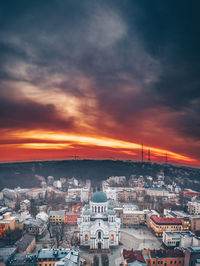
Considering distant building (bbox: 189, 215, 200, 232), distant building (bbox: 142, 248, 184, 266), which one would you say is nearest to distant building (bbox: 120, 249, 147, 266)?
distant building (bbox: 142, 248, 184, 266)

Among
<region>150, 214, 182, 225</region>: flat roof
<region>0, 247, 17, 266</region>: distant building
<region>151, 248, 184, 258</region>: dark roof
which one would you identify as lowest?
<region>0, 247, 17, 266</region>: distant building

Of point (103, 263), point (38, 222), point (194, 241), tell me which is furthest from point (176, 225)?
point (38, 222)

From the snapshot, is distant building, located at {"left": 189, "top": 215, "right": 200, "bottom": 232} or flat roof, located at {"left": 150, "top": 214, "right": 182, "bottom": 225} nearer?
flat roof, located at {"left": 150, "top": 214, "right": 182, "bottom": 225}

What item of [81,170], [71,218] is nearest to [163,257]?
[71,218]

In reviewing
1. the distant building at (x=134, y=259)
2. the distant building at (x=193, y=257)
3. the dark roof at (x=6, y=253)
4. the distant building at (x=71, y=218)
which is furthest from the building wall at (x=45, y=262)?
the distant building at (x=71, y=218)

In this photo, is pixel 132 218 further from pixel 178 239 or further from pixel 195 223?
pixel 178 239

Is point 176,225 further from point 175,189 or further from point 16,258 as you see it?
point 175,189

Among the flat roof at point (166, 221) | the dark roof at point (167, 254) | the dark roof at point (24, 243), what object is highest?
the flat roof at point (166, 221)

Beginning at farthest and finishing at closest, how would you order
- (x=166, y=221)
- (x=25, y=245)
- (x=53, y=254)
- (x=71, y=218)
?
1. (x=71, y=218)
2. (x=166, y=221)
3. (x=25, y=245)
4. (x=53, y=254)

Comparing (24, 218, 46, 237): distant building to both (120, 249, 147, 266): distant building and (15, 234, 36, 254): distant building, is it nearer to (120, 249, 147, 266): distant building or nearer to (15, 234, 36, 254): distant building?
(15, 234, 36, 254): distant building

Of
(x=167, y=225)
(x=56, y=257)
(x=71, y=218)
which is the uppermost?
(x=167, y=225)

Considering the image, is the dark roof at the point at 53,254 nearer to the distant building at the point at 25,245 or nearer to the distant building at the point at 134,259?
the distant building at the point at 25,245
